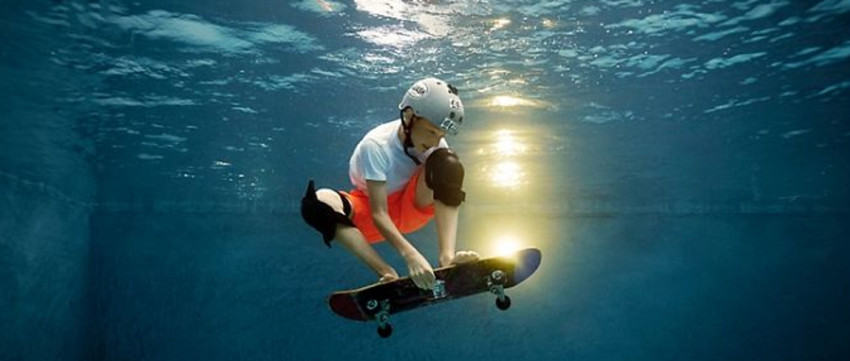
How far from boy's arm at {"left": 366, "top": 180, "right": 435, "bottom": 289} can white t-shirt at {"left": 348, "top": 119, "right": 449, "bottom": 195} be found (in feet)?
0.36

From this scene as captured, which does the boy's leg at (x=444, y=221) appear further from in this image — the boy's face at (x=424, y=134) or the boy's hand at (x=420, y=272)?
the boy's hand at (x=420, y=272)

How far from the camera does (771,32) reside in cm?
1102

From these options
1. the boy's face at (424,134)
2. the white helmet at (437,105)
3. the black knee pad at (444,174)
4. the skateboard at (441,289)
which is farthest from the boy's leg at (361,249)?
the white helmet at (437,105)

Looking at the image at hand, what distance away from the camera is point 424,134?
4.96 meters

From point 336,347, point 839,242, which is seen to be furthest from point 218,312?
point 839,242

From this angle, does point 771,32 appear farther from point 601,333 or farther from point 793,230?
point 793,230

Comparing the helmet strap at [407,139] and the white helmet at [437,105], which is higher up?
the white helmet at [437,105]

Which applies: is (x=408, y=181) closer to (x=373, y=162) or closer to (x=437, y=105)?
(x=373, y=162)

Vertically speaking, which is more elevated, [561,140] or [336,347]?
[561,140]

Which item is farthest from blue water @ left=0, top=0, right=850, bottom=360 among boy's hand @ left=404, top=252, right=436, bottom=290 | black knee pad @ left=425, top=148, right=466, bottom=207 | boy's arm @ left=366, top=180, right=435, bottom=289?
boy's hand @ left=404, top=252, right=436, bottom=290

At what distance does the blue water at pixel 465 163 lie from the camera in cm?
1077

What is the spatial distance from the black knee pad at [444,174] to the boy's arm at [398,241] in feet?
1.37

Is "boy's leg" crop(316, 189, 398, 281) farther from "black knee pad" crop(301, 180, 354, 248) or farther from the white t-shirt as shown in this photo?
the white t-shirt

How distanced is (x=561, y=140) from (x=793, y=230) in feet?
67.4
